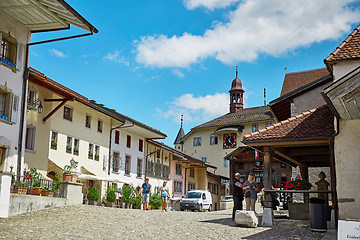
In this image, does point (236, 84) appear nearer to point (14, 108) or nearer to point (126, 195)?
point (126, 195)

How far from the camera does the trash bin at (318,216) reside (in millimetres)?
12711

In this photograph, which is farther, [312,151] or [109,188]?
[109,188]

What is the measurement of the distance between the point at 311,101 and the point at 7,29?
46.6ft

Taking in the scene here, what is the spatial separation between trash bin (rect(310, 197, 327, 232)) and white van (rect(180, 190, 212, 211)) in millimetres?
19822

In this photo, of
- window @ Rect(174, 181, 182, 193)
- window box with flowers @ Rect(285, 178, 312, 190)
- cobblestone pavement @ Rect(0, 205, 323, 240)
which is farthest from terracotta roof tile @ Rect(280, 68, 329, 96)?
cobblestone pavement @ Rect(0, 205, 323, 240)

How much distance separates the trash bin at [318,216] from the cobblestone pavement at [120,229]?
0.94ft

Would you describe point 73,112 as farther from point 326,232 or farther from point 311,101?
point 326,232

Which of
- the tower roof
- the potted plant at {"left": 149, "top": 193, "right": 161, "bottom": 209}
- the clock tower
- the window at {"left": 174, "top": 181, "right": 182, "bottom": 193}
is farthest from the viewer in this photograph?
the tower roof

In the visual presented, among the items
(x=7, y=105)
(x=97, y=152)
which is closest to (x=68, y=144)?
(x=97, y=152)

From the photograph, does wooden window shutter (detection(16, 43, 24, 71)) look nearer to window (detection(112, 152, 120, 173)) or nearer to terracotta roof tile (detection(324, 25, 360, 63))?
terracotta roof tile (detection(324, 25, 360, 63))

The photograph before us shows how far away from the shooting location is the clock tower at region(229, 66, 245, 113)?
237 ft

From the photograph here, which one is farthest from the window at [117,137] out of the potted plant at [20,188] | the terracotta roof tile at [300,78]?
the potted plant at [20,188]

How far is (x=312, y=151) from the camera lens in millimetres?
17125

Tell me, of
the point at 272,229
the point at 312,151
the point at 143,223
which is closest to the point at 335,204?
the point at 272,229
